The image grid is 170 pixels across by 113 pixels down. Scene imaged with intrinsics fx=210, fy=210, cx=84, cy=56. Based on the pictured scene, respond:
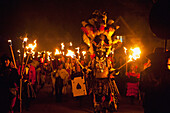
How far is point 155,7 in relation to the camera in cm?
Answer: 352

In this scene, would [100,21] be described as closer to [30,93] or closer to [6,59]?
[6,59]

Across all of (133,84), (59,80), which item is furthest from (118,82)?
(59,80)

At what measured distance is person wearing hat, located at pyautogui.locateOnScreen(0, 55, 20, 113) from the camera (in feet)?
20.7

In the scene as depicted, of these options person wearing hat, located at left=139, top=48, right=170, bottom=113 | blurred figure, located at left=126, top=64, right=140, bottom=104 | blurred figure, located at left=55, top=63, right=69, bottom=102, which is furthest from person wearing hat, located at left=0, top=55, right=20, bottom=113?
blurred figure, located at left=126, top=64, right=140, bottom=104

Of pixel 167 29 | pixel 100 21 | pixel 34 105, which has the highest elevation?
pixel 100 21

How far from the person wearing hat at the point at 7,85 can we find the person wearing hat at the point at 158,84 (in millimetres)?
4329

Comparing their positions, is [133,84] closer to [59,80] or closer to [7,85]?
[59,80]

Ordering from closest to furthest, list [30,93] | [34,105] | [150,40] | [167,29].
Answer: [167,29] → [30,93] → [34,105] → [150,40]

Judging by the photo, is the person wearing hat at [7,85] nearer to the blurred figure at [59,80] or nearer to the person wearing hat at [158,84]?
the person wearing hat at [158,84]

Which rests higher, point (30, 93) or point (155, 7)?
point (155, 7)

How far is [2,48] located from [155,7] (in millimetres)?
19870

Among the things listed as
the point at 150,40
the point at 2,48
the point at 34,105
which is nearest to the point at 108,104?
the point at 34,105

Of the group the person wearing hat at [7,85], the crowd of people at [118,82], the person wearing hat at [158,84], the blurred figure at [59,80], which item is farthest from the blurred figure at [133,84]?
the person wearing hat at [158,84]

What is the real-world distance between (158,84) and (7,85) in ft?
15.2
